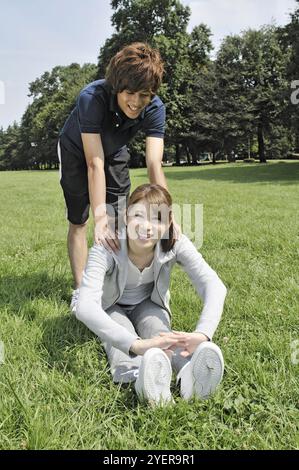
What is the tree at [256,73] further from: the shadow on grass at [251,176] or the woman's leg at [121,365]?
the woman's leg at [121,365]

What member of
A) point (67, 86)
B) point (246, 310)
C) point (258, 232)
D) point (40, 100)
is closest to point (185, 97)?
point (67, 86)

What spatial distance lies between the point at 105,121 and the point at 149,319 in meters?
1.39

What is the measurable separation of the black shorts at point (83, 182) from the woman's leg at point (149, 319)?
1.00 meters

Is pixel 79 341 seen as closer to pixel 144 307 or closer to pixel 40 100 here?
pixel 144 307

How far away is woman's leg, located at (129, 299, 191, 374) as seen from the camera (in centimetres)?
275

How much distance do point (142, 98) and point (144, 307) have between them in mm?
1341

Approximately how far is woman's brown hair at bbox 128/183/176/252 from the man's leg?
119 cm

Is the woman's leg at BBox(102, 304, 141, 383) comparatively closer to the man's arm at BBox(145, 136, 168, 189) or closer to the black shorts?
the man's arm at BBox(145, 136, 168, 189)

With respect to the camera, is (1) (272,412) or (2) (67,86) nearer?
(1) (272,412)

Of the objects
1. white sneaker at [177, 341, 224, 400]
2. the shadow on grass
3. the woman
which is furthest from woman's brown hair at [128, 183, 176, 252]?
the shadow on grass

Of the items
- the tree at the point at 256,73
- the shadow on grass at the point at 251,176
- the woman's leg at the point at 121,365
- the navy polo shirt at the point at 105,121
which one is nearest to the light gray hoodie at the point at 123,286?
the woman's leg at the point at 121,365
